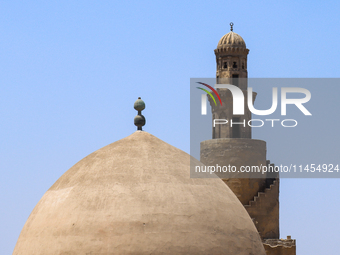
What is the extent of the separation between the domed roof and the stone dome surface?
598 inches

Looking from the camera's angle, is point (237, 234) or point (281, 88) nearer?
point (237, 234)

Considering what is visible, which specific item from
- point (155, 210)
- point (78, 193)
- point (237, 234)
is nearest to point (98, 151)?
point (78, 193)

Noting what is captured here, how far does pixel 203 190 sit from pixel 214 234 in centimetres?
80

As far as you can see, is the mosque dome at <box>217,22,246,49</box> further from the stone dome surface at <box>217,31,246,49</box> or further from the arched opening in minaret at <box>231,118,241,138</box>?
the arched opening in minaret at <box>231,118,241,138</box>

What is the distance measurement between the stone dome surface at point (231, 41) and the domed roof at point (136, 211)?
15.2 meters

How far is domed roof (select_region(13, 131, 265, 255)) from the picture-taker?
418 inches

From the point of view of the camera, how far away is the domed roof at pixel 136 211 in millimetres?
10625

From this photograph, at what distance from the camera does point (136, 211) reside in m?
10.8

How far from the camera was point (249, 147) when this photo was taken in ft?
85.3

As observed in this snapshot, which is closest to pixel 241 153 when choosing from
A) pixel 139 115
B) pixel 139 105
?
pixel 139 115

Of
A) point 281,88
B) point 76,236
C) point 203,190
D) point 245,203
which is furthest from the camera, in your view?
point 245,203

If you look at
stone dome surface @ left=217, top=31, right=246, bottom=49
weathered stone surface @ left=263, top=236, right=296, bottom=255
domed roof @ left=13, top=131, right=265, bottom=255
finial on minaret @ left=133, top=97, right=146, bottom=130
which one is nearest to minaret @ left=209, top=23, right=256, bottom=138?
stone dome surface @ left=217, top=31, right=246, bottom=49

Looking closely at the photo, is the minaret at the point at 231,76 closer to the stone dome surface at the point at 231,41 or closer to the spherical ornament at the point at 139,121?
the stone dome surface at the point at 231,41

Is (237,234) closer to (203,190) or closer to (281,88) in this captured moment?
(203,190)
